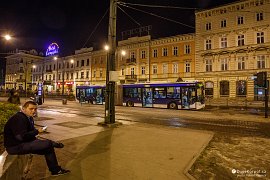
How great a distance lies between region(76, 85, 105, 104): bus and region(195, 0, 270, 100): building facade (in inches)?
676

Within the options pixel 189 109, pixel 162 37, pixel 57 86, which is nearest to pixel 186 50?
pixel 162 37

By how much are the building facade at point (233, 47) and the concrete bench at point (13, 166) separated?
33.2 m

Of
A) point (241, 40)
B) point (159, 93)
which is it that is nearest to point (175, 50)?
point (241, 40)

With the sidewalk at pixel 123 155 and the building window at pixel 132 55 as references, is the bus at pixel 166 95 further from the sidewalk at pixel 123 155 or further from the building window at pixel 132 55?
the building window at pixel 132 55

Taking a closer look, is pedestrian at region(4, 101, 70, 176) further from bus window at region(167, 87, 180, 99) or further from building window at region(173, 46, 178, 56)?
building window at region(173, 46, 178, 56)

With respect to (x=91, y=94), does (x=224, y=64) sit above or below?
above

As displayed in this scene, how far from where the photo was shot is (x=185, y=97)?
21.6m

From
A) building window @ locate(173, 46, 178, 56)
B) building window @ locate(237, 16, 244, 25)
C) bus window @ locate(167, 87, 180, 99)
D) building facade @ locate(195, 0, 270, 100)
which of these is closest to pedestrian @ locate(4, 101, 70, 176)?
bus window @ locate(167, 87, 180, 99)

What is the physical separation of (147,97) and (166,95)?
2639 mm

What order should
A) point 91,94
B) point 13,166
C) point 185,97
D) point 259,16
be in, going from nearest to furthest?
point 13,166 → point 185,97 → point 91,94 → point 259,16

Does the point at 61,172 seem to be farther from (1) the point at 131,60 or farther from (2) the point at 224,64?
(1) the point at 131,60

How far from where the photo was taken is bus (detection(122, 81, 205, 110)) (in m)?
21.2

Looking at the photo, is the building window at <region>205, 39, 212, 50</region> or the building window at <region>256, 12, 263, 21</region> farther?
the building window at <region>205, 39, 212, 50</region>

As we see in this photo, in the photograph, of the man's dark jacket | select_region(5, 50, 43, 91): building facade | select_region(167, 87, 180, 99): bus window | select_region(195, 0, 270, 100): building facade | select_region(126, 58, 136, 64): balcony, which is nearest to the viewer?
the man's dark jacket
